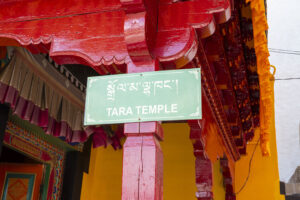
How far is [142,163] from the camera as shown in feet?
5.68

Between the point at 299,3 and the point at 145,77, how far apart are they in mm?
7229

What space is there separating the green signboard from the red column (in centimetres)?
11

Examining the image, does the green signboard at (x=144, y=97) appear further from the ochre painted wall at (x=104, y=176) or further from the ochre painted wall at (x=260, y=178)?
the ochre painted wall at (x=260, y=178)

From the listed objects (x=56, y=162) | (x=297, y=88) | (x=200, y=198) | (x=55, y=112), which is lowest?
(x=200, y=198)

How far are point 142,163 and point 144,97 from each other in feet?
1.07

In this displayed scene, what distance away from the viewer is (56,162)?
448 centimetres

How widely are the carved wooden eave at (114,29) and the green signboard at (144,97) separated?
161mm

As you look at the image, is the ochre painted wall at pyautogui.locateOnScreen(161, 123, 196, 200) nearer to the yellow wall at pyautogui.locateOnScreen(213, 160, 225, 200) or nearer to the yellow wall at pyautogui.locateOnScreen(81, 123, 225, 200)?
the yellow wall at pyautogui.locateOnScreen(81, 123, 225, 200)

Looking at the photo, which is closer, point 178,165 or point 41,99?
point 41,99

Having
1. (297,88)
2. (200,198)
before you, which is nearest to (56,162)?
(200,198)

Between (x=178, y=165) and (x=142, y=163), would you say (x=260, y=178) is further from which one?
(x=142, y=163)

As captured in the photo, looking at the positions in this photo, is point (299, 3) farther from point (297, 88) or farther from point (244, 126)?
point (244, 126)

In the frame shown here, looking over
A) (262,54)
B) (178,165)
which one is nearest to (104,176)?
(178,165)

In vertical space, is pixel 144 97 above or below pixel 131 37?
below
